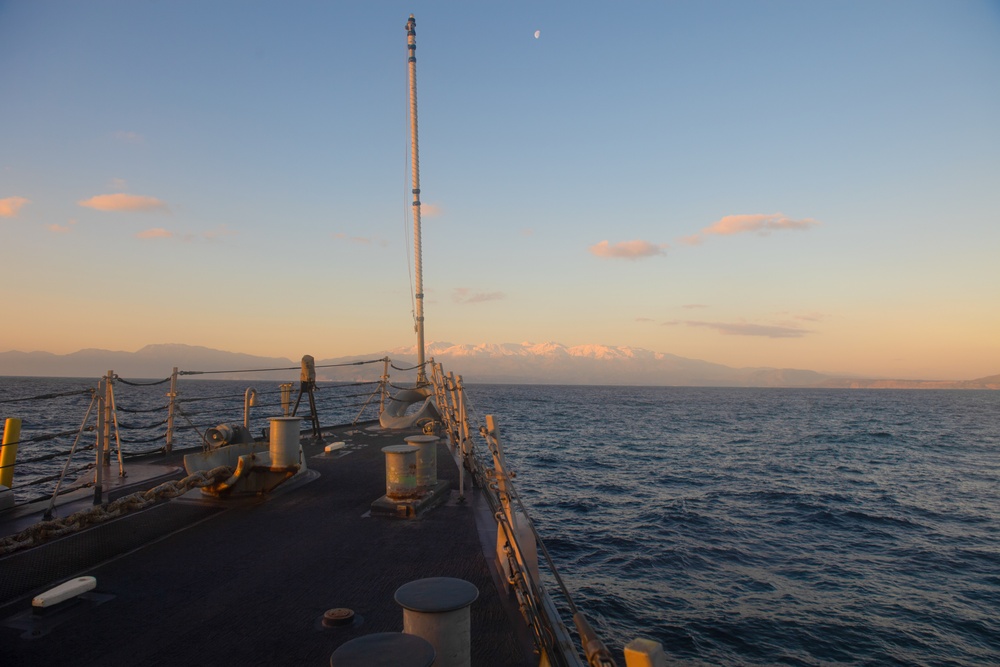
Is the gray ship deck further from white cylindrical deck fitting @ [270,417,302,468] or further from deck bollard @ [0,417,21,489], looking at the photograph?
deck bollard @ [0,417,21,489]

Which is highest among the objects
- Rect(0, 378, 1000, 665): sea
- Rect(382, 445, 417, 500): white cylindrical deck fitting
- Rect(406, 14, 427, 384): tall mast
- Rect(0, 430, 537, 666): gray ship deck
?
Rect(406, 14, 427, 384): tall mast

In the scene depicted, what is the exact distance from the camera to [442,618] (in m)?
3.46

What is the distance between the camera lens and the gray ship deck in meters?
4.50

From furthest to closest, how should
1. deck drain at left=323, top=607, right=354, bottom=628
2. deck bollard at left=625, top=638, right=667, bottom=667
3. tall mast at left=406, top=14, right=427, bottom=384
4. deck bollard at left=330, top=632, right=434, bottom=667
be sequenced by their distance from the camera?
tall mast at left=406, top=14, right=427, bottom=384 < deck drain at left=323, top=607, right=354, bottom=628 < deck bollard at left=330, top=632, right=434, bottom=667 < deck bollard at left=625, top=638, right=667, bottom=667

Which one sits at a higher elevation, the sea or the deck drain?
the deck drain

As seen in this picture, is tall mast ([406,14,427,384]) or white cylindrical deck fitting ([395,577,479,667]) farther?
tall mast ([406,14,427,384])

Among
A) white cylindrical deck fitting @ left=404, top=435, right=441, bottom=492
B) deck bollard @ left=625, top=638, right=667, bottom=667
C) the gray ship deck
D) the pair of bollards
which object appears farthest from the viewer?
white cylindrical deck fitting @ left=404, top=435, right=441, bottom=492

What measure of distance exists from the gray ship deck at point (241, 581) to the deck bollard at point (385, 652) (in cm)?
158

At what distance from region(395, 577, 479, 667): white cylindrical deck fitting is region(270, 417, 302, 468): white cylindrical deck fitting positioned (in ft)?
21.8

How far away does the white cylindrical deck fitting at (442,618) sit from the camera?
3.45m

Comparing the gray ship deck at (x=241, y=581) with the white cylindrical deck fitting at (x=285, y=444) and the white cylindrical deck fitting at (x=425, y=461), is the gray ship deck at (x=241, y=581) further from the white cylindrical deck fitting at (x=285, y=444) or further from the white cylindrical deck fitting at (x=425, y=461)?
the white cylindrical deck fitting at (x=285, y=444)

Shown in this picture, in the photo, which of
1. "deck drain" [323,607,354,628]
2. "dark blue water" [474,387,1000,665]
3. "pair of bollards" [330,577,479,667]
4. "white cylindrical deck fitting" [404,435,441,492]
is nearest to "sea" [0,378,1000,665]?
"dark blue water" [474,387,1000,665]

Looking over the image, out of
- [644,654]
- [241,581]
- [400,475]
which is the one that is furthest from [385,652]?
[400,475]

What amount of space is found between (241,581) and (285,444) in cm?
407
